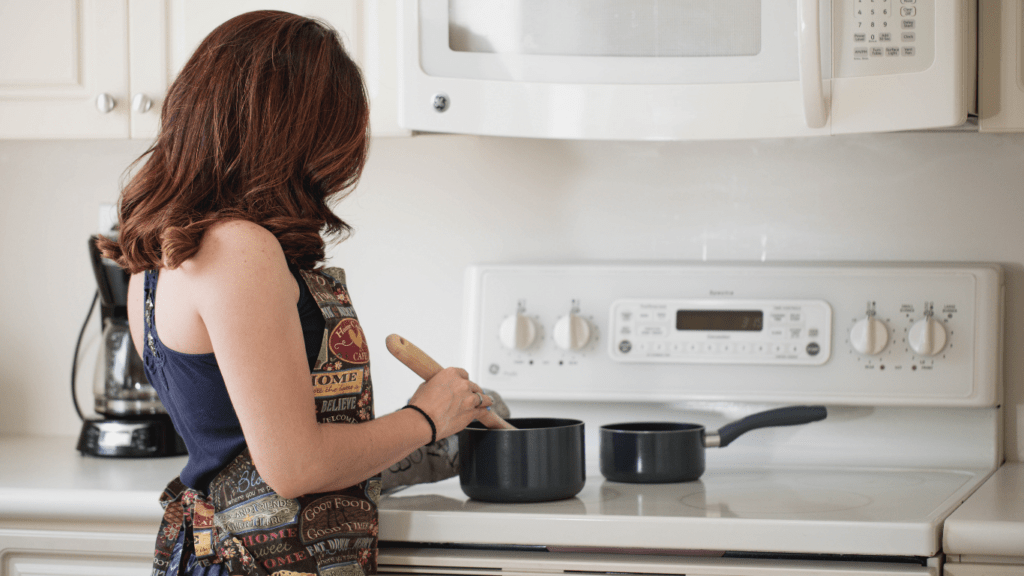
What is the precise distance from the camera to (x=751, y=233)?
4.71ft

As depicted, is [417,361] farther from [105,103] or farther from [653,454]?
[105,103]

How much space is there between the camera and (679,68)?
3.77ft

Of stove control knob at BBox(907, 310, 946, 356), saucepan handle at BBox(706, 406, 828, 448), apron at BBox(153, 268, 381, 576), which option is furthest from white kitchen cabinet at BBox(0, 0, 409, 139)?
stove control knob at BBox(907, 310, 946, 356)

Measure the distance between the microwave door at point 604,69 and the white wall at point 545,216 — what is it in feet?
1.02

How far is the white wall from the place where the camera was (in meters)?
1.38

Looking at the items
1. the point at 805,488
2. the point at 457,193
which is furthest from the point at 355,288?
the point at 805,488

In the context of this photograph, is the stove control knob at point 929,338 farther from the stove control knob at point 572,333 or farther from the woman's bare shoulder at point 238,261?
the woman's bare shoulder at point 238,261

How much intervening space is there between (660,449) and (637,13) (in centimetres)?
52

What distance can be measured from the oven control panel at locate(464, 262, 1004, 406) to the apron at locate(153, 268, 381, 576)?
19.0 inches

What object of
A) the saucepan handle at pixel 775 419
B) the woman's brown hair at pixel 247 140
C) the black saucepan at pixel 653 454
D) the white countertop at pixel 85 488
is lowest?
the white countertop at pixel 85 488

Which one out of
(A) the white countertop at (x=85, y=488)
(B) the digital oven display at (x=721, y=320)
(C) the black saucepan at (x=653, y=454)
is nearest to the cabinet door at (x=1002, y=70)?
(B) the digital oven display at (x=721, y=320)

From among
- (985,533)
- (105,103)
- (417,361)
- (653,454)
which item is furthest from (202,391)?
(985,533)

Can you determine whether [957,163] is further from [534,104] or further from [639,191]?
[534,104]

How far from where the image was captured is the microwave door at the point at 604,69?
1.13 meters
